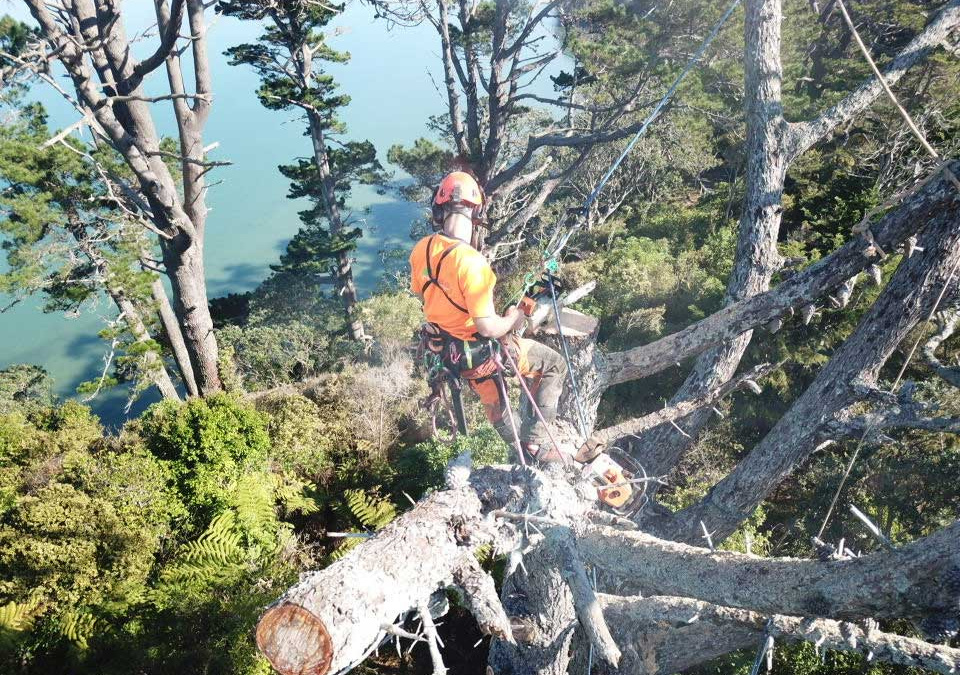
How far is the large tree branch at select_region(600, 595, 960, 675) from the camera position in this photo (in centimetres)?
234

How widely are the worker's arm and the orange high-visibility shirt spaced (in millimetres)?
47

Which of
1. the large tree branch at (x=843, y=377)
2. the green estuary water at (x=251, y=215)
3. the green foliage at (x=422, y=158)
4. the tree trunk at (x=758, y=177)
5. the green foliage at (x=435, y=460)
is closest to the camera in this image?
the large tree branch at (x=843, y=377)

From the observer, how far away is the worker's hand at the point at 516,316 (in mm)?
4223

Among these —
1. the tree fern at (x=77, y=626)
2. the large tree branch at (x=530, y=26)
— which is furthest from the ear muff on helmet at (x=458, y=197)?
the large tree branch at (x=530, y=26)

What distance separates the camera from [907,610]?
7.30ft

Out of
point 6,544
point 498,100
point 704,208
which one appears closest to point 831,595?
point 6,544

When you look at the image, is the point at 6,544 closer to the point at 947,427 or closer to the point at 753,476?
the point at 753,476

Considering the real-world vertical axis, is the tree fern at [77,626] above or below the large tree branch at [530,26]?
below

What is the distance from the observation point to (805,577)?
2.44 metres

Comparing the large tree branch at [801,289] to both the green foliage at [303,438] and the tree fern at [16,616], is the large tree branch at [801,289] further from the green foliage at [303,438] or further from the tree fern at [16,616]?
the tree fern at [16,616]

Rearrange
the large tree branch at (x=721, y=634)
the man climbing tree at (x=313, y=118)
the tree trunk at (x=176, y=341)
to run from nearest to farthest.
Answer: the large tree branch at (x=721, y=634) < the tree trunk at (x=176, y=341) < the man climbing tree at (x=313, y=118)

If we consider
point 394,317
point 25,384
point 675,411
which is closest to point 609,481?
point 675,411

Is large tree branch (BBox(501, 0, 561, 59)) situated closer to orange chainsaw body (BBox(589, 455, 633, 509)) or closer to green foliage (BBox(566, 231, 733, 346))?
green foliage (BBox(566, 231, 733, 346))

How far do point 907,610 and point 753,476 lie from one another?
2723 millimetres
